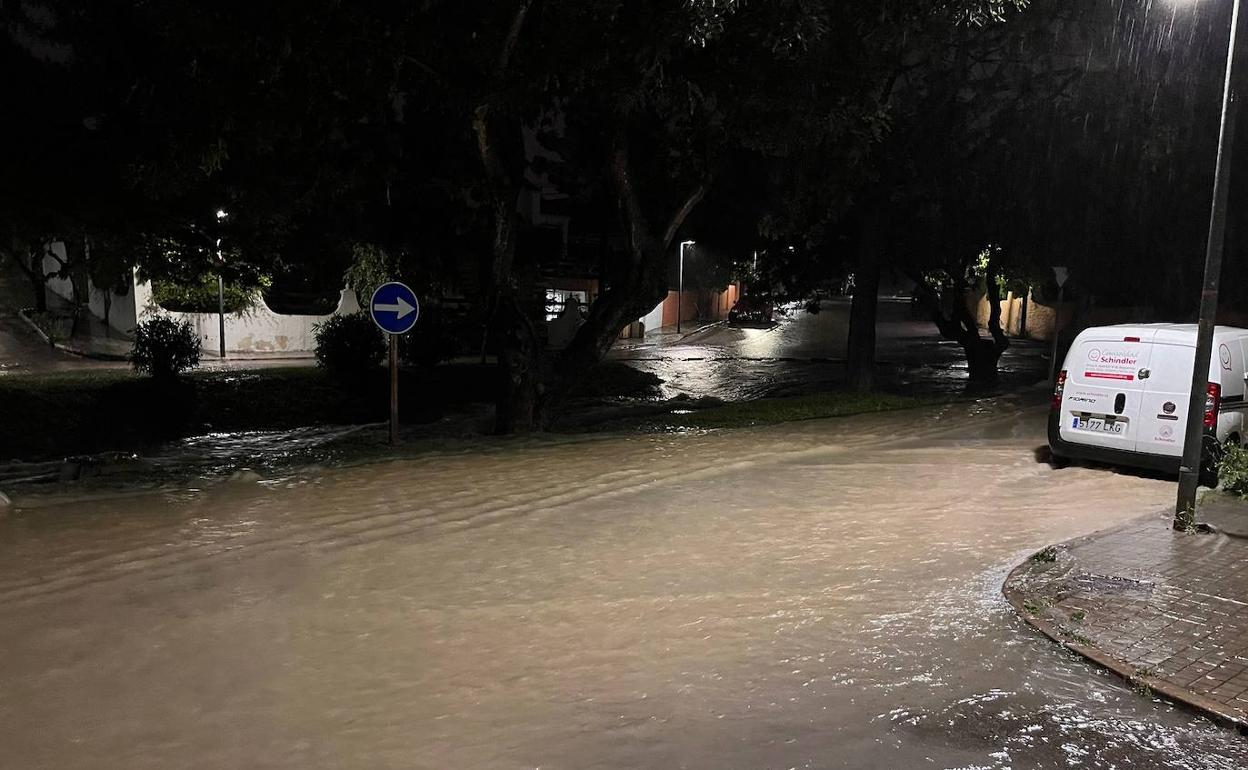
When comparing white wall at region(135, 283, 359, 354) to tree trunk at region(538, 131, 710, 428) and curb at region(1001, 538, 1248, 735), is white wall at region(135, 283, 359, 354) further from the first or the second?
curb at region(1001, 538, 1248, 735)

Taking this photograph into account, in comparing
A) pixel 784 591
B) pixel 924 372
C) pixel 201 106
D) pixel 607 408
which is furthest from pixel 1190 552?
Result: pixel 924 372

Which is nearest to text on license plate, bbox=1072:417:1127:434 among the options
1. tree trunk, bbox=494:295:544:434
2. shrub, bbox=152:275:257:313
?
tree trunk, bbox=494:295:544:434

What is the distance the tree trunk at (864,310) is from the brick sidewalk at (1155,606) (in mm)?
12738

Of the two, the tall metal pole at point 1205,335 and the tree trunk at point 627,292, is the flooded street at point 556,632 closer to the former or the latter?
the tall metal pole at point 1205,335

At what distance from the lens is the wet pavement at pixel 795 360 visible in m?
24.6

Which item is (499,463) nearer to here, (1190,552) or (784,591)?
(784,591)

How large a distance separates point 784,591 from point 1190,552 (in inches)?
133

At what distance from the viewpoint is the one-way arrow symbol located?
1180 centimetres

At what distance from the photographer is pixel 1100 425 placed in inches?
402

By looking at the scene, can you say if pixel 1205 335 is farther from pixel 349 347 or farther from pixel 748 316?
pixel 748 316

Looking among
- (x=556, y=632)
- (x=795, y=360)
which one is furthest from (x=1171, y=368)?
(x=795, y=360)

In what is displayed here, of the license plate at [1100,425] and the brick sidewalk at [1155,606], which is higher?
the license plate at [1100,425]

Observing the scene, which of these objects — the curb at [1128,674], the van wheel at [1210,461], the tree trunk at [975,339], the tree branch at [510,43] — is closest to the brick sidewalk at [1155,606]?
the curb at [1128,674]

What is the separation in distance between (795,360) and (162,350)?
20.4 metres
